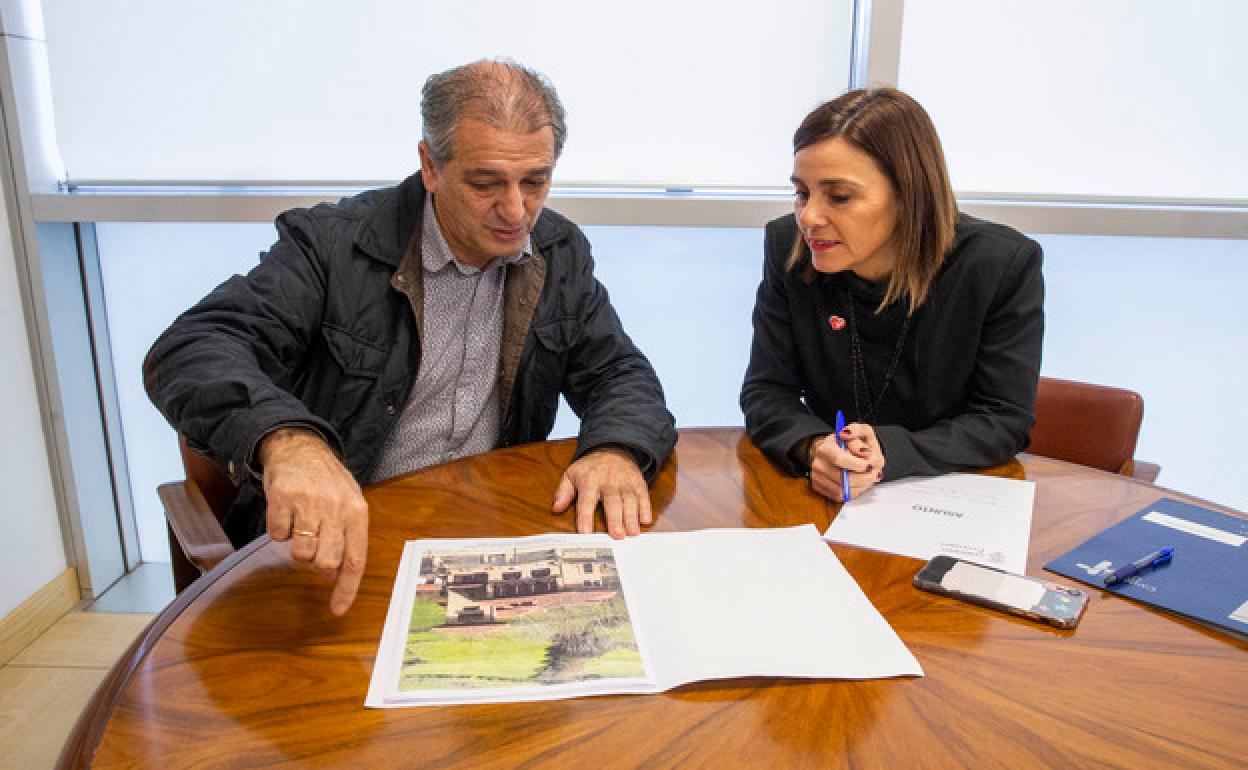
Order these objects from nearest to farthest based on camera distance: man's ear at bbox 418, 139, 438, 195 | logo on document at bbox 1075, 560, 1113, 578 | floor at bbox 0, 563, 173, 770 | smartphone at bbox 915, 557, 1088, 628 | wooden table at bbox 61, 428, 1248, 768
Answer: wooden table at bbox 61, 428, 1248, 768 < smartphone at bbox 915, 557, 1088, 628 < logo on document at bbox 1075, 560, 1113, 578 < man's ear at bbox 418, 139, 438, 195 < floor at bbox 0, 563, 173, 770

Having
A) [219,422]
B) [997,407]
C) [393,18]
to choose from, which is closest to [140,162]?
[393,18]

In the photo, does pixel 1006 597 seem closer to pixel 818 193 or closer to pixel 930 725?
pixel 930 725

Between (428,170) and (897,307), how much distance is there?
3.00ft

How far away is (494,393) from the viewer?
172 cm

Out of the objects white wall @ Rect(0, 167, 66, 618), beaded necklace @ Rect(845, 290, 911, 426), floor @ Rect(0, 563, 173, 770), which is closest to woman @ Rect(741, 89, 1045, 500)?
beaded necklace @ Rect(845, 290, 911, 426)

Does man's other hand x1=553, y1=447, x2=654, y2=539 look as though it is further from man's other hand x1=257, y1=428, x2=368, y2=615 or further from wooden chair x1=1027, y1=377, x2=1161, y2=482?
wooden chair x1=1027, y1=377, x2=1161, y2=482

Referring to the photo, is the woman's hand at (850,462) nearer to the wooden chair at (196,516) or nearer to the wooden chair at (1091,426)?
the wooden chair at (1091,426)

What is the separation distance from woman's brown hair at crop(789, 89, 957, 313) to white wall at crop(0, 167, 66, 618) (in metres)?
2.07

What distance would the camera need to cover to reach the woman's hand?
1.27m

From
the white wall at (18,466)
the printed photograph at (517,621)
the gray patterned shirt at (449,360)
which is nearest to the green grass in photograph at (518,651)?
the printed photograph at (517,621)

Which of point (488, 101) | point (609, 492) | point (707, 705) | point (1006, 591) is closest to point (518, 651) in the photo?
point (707, 705)

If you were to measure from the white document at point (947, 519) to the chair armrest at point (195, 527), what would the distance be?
84 centimetres

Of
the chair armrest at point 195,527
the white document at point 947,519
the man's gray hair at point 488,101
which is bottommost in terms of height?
the chair armrest at point 195,527

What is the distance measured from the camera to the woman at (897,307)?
1451mm
